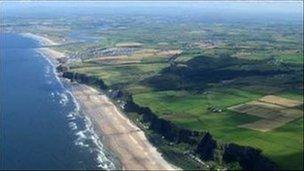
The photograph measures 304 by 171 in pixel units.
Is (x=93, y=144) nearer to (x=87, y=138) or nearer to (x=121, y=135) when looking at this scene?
(x=87, y=138)

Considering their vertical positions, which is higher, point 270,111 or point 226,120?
point 270,111

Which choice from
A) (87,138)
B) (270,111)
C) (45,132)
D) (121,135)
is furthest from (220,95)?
(45,132)

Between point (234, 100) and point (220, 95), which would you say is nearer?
point (234, 100)

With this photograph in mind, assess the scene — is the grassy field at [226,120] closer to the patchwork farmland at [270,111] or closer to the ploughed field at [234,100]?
the ploughed field at [234,100]

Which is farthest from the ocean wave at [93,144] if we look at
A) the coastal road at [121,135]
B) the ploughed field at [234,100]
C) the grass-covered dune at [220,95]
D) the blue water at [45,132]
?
the ploughed field at [234,100]

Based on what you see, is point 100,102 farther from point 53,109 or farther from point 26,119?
point 26,119

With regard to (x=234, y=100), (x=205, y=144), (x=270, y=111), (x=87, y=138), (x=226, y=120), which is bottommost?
(x=87, y=138)

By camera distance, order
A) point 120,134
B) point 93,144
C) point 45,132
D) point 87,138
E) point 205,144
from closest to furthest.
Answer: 1. point 205,144
2. point 93,144
3. point 87,138
4. point 120,134
5. point 45,132
